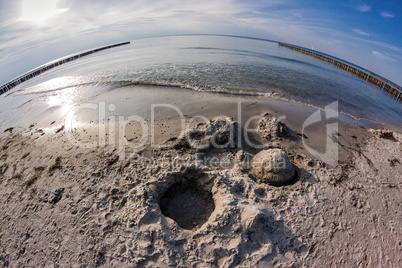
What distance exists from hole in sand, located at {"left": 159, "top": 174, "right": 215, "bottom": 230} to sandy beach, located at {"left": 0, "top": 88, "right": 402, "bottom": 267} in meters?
0.03

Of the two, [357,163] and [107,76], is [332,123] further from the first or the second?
[107,76]

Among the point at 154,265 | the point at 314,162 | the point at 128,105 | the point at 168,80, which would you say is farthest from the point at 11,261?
the point at 168,80

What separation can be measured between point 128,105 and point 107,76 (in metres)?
7.86

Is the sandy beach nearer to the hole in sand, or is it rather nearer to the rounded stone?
the hole in sand

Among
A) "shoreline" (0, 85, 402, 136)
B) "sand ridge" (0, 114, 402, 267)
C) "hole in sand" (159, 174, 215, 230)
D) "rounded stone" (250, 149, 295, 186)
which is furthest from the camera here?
"shoreline" (0, 85, 402, 136)

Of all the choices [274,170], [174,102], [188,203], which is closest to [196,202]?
[188,203]

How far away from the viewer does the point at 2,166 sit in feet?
20.8

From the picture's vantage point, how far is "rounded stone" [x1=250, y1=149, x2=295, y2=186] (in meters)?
4.96

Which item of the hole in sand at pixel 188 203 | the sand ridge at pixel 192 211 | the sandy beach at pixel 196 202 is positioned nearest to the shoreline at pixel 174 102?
the sandy beach at pixel 196 202

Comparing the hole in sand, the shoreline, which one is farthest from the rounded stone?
the shoreline

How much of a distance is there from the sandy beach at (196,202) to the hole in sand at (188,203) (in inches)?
1.1

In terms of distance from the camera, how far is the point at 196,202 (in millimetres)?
4602

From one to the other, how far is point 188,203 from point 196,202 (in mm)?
208

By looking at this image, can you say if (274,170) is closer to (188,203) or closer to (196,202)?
(196,202)
